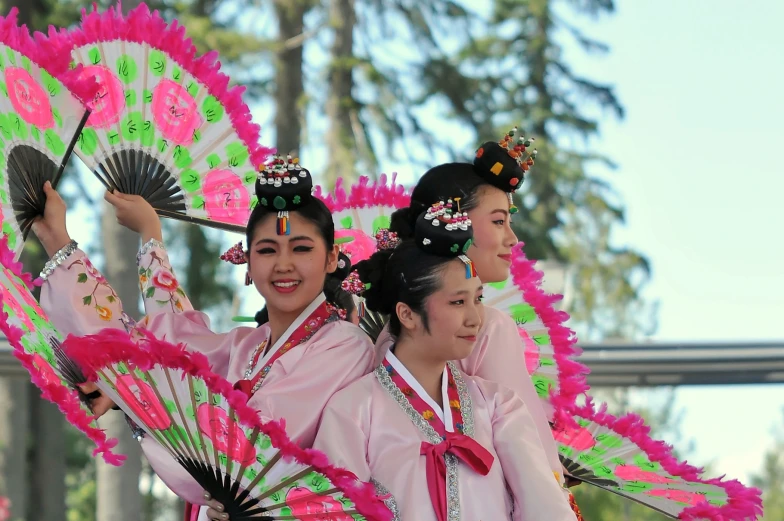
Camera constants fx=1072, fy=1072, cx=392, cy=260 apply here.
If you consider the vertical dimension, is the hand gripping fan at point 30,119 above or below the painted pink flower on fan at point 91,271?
above

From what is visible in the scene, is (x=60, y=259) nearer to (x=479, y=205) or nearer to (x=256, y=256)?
(x=256, y=256)

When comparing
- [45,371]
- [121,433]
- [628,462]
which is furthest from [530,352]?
[121,433]

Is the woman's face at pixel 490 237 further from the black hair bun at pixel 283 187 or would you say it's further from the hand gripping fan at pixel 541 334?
the black hair bun at pixel 283 187

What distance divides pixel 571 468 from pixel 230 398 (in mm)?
1445

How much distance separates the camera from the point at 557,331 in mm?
3381

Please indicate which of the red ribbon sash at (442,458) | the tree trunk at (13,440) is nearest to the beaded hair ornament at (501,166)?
the red ribbon sash at (442,458)

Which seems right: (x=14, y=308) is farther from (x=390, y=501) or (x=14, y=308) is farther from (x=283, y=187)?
(x=390, y=501)

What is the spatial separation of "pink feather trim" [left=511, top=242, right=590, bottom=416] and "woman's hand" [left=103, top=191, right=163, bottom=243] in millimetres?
1094

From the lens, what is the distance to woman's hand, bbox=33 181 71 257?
272cm

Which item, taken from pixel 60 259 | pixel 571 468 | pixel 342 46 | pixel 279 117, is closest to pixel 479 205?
pixel 571 468

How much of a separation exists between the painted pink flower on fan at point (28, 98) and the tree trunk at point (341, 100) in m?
7.86

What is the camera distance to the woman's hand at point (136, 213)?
10.2 feet

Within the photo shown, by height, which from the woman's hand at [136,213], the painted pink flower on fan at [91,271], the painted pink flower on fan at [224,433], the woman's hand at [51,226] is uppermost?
the woman's hand at [136,213]

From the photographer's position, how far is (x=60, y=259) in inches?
107
